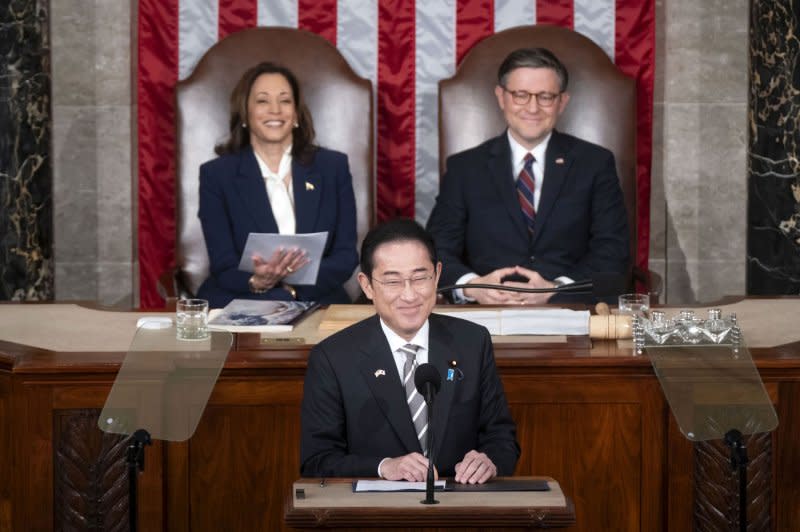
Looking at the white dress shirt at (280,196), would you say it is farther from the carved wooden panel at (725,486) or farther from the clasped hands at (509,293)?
→ the carved wooden panel at (725,486)

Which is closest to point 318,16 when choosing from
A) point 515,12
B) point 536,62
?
point 515,12

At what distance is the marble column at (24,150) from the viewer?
6.10 meters

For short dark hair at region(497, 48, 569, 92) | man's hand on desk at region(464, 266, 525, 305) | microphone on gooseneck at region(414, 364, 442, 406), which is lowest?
microphone on gooseneck at region(414, 364, 442, 406)

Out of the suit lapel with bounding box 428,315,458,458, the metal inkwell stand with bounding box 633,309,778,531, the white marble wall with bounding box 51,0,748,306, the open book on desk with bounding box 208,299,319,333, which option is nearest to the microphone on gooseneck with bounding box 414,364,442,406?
the suit lapel with bounding box 428,315,458,458

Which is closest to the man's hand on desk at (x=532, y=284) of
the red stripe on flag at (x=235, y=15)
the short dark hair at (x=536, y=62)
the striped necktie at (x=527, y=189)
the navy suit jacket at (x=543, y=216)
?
the navy suit jacket at (x=543, y=216)

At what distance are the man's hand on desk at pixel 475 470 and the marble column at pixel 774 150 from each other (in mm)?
3524

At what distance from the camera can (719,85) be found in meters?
6.36

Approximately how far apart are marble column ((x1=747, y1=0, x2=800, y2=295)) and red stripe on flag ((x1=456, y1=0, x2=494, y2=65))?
116 centimetres

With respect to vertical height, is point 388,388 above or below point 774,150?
below

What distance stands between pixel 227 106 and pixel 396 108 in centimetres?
81

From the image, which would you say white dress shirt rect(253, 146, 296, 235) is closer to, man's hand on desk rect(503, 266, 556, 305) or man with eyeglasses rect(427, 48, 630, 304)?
man with eyeglasses rect(427, 48, 630, 304)

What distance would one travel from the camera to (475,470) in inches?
117

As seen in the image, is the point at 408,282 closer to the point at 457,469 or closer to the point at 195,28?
the point at 457,469

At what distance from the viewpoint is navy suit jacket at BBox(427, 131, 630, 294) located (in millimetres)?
5746
